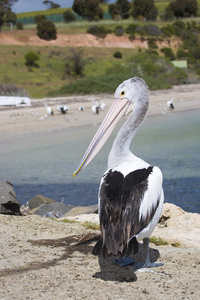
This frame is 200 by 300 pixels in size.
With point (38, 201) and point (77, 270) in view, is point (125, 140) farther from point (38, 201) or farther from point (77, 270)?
point (38, 201)

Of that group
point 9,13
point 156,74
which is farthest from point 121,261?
point 9,13

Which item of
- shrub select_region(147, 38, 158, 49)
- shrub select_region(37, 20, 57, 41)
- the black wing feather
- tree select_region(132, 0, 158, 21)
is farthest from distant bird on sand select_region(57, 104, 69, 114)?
tree select_region(132, 0, 158, 21)

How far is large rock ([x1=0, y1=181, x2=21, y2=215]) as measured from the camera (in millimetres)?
5531

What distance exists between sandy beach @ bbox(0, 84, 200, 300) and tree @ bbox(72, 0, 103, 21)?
78.9m

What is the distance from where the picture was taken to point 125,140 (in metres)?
4.02

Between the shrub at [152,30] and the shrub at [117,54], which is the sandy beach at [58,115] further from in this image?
the shrub at [152,30]

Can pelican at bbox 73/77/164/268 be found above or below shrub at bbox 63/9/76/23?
above

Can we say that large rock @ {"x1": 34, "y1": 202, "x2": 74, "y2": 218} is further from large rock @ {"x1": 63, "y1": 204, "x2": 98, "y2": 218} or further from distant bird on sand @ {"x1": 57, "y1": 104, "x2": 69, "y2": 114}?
distant bird on sand @ {"x1": 57, "y1": 104, "x2": 69, "y2": 114}

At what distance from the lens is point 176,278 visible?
326 cm

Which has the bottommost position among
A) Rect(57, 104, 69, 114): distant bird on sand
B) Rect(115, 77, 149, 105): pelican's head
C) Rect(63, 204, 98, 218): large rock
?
Rect(57, 104, 69, 114): distant bird on sand

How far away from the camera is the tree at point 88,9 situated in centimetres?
8081

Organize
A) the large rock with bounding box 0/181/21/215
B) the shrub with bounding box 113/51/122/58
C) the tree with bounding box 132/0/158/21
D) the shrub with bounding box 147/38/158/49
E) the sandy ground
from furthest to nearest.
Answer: the tree with bounding box 132/0/158/21, the shrub with bounding box 147/38/158/49, the shrub with bounding box 113/51/122/58, the large rock with bounding box 0/181/21/215, the sandy ground

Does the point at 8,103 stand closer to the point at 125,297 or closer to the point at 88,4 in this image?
the point at 125,297

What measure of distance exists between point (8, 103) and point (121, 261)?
1946 cm
